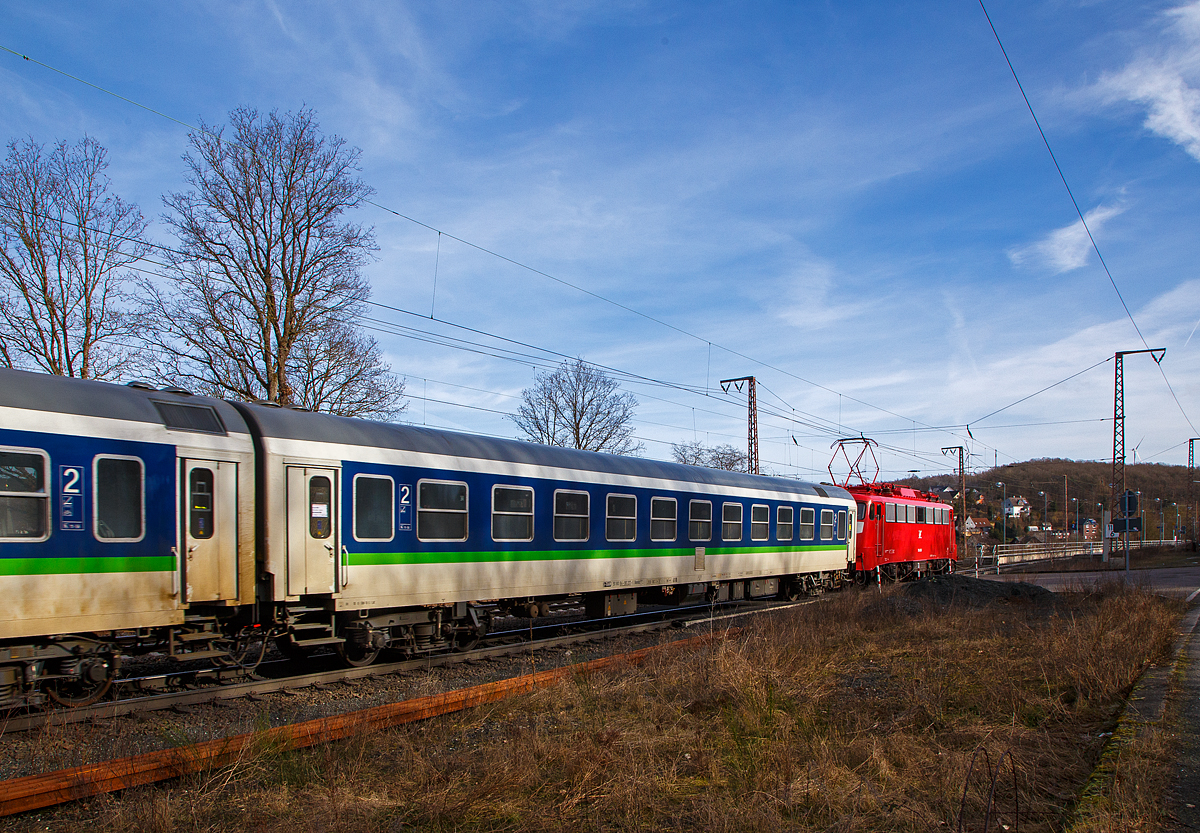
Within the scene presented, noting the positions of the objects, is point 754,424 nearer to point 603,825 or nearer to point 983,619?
point 983,619

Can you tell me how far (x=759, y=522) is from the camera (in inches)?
754

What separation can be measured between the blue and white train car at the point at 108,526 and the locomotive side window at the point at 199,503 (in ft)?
0.04

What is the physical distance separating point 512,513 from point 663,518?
170 inches

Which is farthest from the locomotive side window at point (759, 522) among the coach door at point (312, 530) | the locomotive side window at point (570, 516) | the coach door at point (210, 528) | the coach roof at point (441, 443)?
the coach door at point (210, 528)

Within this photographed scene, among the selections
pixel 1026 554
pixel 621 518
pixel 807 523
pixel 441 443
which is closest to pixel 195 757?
pixel 441 443

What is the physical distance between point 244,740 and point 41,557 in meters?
3.10

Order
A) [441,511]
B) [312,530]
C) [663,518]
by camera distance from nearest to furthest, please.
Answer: [312,530], [441,511], [663,518]

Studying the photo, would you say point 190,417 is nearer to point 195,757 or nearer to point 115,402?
point 115,402

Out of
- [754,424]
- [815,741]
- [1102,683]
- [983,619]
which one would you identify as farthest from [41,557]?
[754,424]

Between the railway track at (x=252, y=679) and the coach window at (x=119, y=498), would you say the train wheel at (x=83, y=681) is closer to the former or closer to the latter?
the railway track at (x=252, y=679)

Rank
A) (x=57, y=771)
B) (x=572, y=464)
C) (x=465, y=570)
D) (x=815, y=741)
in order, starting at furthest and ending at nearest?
(x=572, y=464)
(x=465, y=570)
(x=815, y=741)
(x=57, y=771)

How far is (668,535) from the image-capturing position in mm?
15984

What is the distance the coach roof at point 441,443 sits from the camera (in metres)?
9.64

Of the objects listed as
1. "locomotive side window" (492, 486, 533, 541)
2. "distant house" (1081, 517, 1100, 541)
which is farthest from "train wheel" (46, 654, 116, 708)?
"distant house" (1081, 517, 1100, 541)
